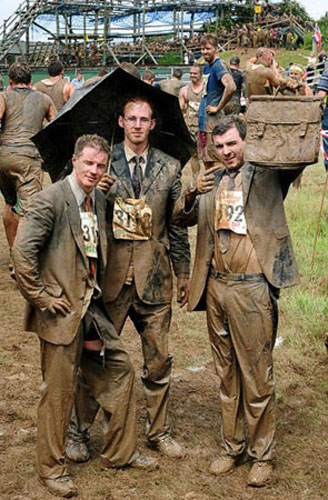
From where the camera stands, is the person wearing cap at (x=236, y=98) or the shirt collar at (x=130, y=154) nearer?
the shirt collar at (x=130, y=154)

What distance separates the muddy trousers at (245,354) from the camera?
436 cm

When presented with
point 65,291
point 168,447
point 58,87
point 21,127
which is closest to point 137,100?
point 65,291

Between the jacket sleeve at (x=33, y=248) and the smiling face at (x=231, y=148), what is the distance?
1051 mm

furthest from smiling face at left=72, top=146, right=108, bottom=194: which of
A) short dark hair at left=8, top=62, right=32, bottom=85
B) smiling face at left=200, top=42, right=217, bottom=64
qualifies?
smiling face at left=200, top=42, right=217, bottom=64

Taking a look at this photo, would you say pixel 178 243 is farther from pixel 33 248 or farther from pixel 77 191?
pixel 33 248

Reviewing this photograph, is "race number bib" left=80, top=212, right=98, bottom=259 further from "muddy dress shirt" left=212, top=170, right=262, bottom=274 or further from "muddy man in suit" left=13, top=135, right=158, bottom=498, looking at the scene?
"muddy dress shirt" left=212, top=170, right=262, bottom=274

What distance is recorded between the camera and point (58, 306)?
405 cm

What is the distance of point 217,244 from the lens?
4.45 m

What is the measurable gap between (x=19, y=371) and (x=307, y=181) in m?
9.65

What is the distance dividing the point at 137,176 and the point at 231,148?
0.66 meters

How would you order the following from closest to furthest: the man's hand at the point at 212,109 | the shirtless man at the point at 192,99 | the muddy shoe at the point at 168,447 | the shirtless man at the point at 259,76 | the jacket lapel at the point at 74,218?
the jacket lapel at the point at 74,218
the muddy shoe at the point at 168,447
the man's hand at the point at 212,109
the shirtless man at the point at 259,76
the shirtless man at the point at 192,99

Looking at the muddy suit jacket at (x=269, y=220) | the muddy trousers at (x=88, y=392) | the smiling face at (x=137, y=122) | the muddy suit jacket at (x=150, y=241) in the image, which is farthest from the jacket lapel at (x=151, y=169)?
the muddy trousers at (x=88, y=392)

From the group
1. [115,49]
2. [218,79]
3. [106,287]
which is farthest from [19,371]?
[115,49]

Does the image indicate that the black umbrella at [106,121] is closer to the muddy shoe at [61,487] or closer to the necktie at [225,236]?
the necktie at [225,236]
